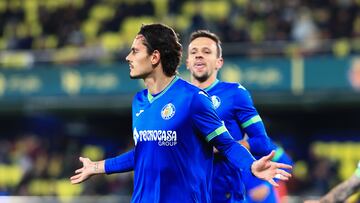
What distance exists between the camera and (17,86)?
21391 millimetres

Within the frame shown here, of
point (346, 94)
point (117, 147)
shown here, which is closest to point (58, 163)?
point (117, 147)

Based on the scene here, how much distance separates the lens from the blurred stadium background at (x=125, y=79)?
1877 cm

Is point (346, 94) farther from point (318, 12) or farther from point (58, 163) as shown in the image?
point (58, 163)

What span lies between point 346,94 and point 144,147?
13.4 m

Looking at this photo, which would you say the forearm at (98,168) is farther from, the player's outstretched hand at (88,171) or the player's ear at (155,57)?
the player's ear at (155,57)

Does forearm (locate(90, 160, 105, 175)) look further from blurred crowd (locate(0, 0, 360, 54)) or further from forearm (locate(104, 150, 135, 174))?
blurred crowd (locate(0, 0, 360, 54))

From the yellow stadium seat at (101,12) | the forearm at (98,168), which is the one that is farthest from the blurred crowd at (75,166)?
the forearm at (98,168)

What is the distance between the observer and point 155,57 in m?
6.19

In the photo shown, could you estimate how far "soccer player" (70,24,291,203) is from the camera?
5980mm

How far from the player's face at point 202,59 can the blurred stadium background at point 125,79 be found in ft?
32.8

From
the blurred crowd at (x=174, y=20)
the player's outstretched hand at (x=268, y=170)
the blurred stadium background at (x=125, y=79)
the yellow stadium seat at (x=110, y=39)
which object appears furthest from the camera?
the yellow stadium seat at (x=110, y=39)

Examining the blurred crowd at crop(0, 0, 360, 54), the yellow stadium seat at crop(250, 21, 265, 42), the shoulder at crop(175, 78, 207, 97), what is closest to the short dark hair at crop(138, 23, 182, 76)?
the shoulder at crop(175, 78, 207, 97)

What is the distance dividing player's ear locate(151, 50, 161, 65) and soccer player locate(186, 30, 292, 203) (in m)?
1.49

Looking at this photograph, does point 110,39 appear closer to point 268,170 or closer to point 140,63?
point 140,63
